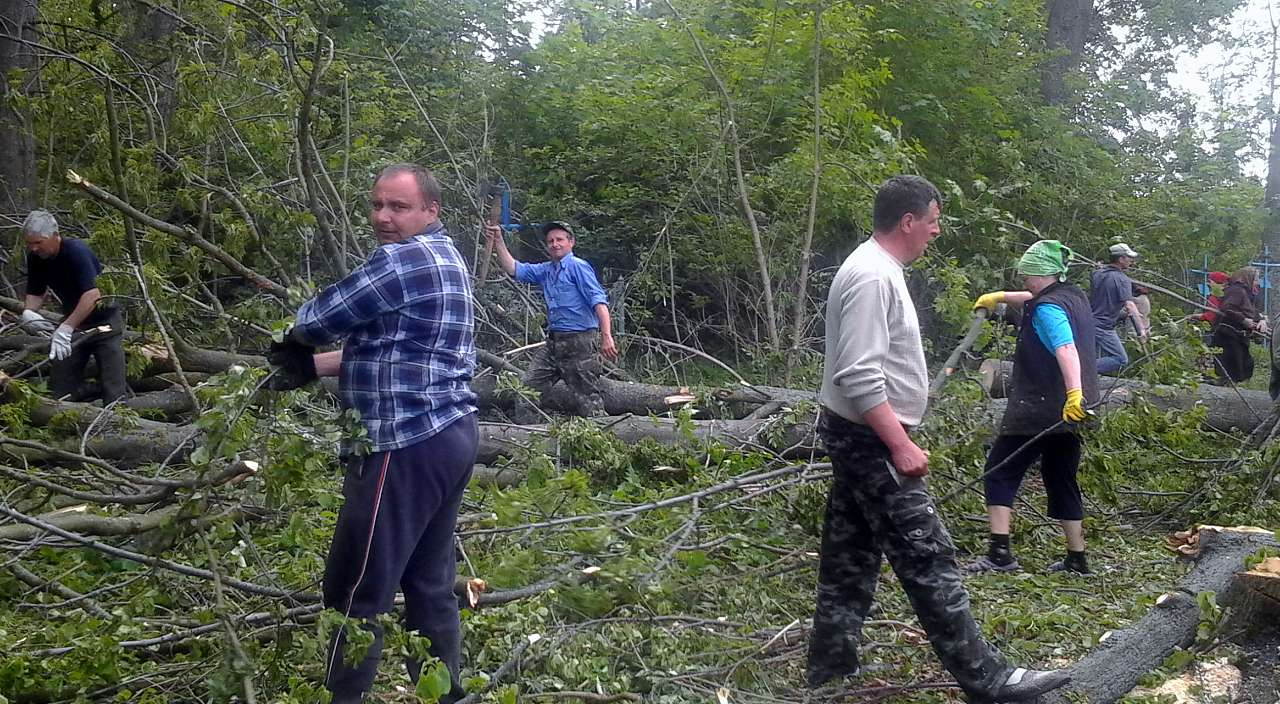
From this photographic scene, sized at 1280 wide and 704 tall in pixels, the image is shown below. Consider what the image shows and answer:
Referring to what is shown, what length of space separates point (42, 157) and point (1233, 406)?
1004 centimetres

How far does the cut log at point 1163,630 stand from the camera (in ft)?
11.6

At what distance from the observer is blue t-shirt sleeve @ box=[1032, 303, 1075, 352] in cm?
484

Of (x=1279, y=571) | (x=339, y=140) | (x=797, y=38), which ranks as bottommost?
(x=1279, y=571)

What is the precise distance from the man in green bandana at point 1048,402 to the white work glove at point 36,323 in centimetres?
579

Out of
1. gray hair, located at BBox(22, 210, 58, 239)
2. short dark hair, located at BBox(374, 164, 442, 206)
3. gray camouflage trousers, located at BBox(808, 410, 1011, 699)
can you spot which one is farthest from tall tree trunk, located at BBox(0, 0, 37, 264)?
gray camouflage trousers, located at BBox(808, 410, 1011, 699)

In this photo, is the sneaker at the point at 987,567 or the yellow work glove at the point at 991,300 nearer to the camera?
the sneaker at the point at 987,567

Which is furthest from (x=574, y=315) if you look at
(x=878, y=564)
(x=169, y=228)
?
(x=878, y=564)

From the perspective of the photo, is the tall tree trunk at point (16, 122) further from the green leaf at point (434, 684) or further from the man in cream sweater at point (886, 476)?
the man in cream sweater at point (886, 476)

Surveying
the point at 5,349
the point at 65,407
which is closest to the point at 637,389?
the point at 65,407

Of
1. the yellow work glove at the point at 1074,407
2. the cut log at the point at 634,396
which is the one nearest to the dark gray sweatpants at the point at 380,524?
the yellow work glove at the point at 1074,407

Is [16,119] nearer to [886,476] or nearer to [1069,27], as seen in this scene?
[886,476]

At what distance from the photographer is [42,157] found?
8.98 m

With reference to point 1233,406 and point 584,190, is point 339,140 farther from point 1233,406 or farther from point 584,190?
point 1233,406

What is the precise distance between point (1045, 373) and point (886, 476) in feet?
6.46
